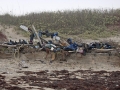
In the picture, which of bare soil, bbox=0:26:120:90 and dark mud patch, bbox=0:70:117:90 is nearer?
dark mud patch, bbox=0:70:117:90

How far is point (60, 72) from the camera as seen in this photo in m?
11.6

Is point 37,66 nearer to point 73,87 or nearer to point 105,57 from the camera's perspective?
point 105,57

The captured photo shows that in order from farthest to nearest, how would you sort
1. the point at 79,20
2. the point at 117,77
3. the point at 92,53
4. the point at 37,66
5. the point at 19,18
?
the point at 19,18 < the point at 79,20 < the point at 92,53 < the point at 37,66 < the point at 117,77

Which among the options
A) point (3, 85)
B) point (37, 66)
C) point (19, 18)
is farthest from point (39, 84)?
point (19, 18)

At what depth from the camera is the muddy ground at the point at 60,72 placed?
8477 millimetres

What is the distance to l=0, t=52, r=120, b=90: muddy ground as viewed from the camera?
8.48 m

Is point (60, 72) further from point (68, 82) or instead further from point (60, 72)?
point (68, 82)

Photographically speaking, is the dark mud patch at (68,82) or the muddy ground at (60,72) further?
the muddy ground at (60,72)

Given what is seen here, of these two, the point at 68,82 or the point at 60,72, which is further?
the point at 60,72

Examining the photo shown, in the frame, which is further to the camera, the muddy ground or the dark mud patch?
the muddy ground

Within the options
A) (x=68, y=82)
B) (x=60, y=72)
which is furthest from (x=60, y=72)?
(x=68, y=82)

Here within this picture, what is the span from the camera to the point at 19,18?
90.5ft

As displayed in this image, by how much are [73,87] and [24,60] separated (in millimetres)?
6374

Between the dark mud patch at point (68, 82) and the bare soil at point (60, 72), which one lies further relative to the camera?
the bare soil at point (60, 72)
